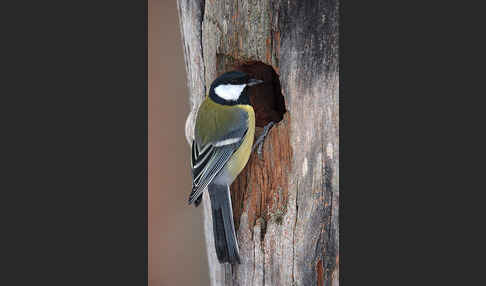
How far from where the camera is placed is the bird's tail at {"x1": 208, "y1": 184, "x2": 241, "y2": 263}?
99.7 inches

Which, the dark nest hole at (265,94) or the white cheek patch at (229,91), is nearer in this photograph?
the white cheek patch at (229,91)

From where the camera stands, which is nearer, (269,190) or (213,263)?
(269,190)

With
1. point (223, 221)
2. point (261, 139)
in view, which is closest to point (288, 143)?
point (261, 139)

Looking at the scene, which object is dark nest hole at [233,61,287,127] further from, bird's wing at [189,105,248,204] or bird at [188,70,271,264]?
bird's wing at [189,105,248,204]

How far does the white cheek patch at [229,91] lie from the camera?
8.35 feet

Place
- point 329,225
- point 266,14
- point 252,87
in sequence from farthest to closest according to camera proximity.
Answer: point 252,87 → point 329,225 → point 266,14

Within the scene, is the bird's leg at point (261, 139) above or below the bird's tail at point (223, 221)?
above

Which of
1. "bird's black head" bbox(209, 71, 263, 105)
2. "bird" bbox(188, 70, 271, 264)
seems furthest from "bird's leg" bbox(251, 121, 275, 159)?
"bird's black head" bbox(209, 71, 263, 105)

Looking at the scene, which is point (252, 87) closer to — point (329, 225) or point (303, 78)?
point (303, 78)

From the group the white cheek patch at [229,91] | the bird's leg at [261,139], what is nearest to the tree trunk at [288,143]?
the bird's leg at [261,139]

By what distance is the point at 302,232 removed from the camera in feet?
8.55

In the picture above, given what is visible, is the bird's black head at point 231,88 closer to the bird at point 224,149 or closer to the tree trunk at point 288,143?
the bird at point 224,149
